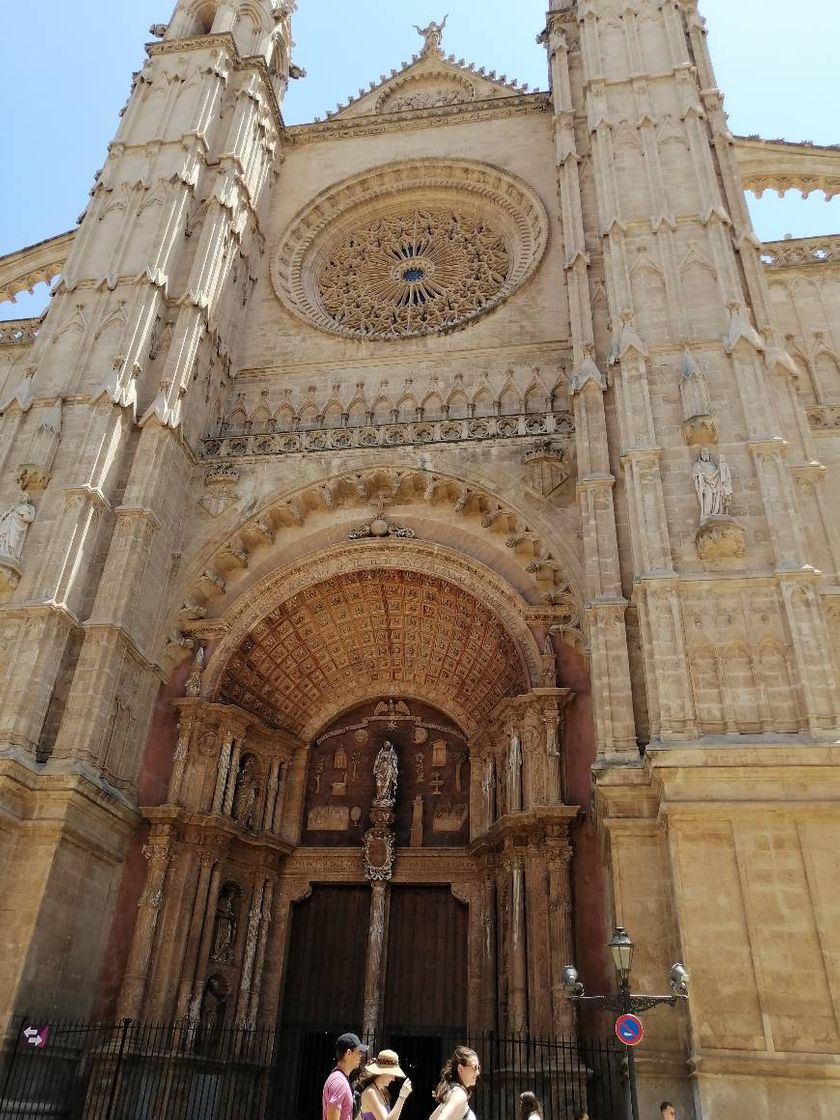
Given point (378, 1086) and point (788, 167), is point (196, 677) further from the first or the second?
point (788, 167)

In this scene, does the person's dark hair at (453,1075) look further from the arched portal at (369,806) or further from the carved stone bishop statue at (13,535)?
the carved stone bishop statue at (13,535)

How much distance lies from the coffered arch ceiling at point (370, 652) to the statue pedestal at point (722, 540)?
3426 millimetres

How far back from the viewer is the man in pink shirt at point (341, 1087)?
4582 mm

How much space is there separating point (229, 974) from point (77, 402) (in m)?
9.01

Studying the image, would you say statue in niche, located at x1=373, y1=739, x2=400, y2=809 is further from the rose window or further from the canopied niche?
the rose window

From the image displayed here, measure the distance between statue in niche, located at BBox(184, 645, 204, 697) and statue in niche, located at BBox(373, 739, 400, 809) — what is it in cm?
311

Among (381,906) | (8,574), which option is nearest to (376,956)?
(381,906)

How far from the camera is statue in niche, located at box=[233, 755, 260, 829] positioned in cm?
1302

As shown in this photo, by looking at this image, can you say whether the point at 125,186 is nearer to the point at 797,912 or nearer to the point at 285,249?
the point at 285,249

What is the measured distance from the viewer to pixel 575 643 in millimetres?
12109

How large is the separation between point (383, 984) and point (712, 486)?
27.0 feet

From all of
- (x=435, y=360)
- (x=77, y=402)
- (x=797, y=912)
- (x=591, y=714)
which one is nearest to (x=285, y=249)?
(x=435, y=360)

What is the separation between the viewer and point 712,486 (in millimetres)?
11086

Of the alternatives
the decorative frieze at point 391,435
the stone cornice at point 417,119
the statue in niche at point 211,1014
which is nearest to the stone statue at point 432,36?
the stone cornice at point 417,119
